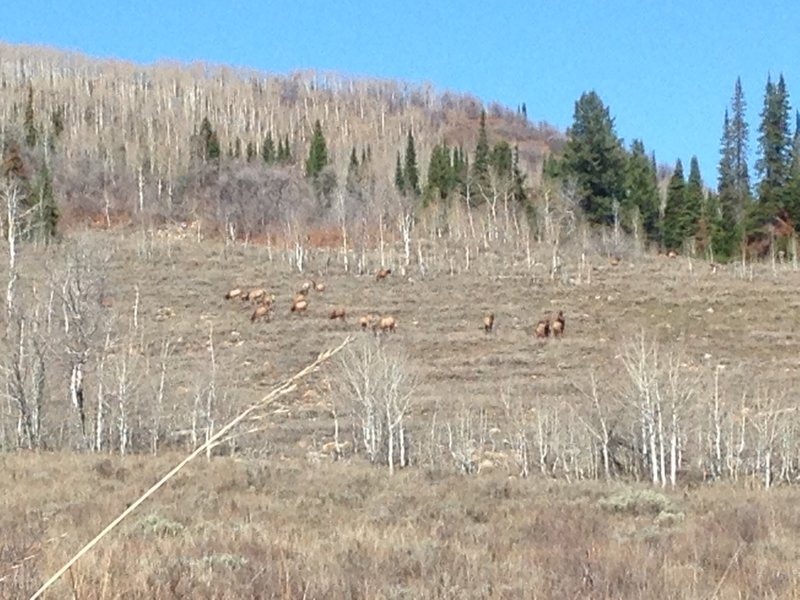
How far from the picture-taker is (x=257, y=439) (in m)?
28.0

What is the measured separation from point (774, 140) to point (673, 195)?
14182mm

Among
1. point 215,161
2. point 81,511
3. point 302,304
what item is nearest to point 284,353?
point 302,304

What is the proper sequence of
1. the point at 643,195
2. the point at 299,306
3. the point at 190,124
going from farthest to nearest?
1. the point at 190,124
2. the point at 643,195
3. the point at 299,306

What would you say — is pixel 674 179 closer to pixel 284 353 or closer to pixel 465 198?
pixel 465 198

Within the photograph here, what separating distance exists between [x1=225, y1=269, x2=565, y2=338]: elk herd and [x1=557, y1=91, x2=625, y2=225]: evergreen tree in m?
24.7

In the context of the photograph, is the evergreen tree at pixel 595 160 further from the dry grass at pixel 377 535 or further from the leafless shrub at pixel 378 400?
the dry grass at pixel 377 535

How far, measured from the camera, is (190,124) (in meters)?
119

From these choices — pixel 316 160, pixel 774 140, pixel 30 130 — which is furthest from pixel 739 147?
pixel 30 130

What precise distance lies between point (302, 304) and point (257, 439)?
19.1m

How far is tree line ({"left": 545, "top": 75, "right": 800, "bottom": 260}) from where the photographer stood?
6950cm

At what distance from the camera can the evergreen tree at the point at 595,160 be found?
7194 cm

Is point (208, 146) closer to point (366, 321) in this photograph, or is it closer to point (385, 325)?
point (366, 321)

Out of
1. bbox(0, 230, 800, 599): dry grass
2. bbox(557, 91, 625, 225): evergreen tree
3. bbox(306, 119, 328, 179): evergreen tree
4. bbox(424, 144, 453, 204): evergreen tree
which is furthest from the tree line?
bbox(0, 230, 800, 599): dry grass

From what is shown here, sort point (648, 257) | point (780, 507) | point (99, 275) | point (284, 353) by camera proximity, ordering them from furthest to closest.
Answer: point (648, 257), point (284, 353), point (99, 275), point (780, 507)
